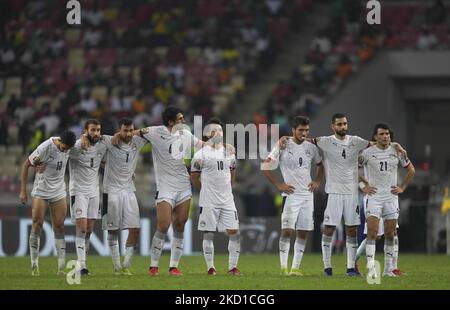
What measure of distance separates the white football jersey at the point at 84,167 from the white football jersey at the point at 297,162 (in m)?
2.84

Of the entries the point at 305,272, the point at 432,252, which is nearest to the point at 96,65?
the point at 432,252

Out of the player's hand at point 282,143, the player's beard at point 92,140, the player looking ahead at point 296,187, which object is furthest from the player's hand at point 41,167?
the player's hand at point 282,143

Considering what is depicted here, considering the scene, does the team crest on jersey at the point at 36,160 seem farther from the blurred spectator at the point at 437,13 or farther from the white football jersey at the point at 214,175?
the blurred spectator at the point at 437,13

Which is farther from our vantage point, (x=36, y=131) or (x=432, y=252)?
(x=36, y=131)

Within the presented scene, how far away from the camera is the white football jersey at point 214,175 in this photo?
20969mm

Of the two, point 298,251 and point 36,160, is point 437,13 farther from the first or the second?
point 36,160

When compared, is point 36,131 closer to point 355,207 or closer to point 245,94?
point 245,94

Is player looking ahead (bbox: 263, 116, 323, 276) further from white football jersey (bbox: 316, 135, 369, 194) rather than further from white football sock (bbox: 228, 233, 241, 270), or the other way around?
white football sock (bbox: 228, 233, 241, 270)

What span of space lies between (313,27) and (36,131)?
34.3 feet

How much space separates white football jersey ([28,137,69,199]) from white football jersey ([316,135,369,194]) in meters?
4.31

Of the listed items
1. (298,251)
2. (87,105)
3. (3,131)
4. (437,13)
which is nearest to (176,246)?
(298,251)

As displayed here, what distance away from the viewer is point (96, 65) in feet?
130

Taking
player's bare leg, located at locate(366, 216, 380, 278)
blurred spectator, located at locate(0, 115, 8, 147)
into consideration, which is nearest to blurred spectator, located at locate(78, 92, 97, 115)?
blurred spectator, located at locate(0, 115, 8, 147)
